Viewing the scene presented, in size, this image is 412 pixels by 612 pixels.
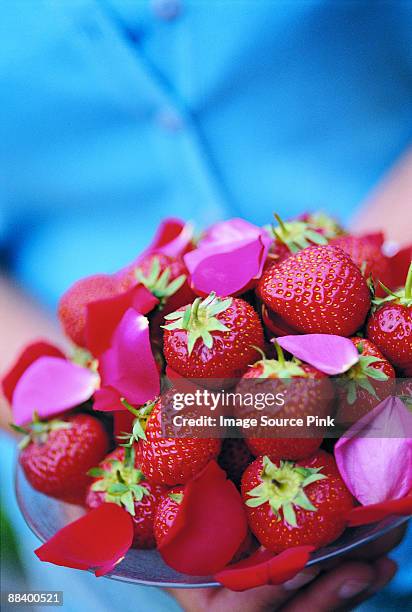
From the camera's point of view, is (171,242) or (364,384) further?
(171,242)

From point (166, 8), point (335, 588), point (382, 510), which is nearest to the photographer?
point (382, 510)

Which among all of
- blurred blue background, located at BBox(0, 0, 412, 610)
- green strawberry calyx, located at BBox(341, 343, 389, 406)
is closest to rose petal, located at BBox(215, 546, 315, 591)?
green strawberry calyx, located at BBox(341, 343, 389, 406)

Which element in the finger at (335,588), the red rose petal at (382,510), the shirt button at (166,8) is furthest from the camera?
the shirt button at (166,8)

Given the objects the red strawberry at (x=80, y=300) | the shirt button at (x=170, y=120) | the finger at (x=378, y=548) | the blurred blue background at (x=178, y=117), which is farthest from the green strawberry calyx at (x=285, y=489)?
the shirt button at (x=170, y=120)

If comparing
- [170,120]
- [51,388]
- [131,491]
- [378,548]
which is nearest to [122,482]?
[131,491]

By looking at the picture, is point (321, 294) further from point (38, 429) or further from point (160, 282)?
point (38, 429)

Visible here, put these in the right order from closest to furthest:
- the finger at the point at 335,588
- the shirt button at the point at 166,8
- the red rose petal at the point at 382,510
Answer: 1. the red rose petal at the point at 382,510
2. the finger at the point at 335,588
3. the shirt button at the point at 166,8

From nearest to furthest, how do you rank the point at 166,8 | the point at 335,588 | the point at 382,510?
the point at 382,510
the point at 335,588
the point at 166,8

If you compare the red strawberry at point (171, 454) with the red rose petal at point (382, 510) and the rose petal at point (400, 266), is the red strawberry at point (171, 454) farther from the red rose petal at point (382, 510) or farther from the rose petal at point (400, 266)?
the rose petal at point (400, 266)

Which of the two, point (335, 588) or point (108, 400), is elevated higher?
point (108, 400)
